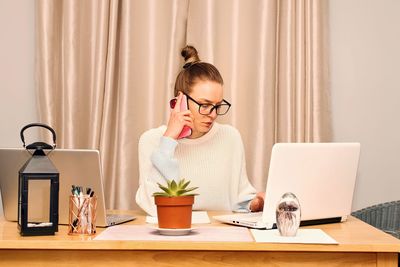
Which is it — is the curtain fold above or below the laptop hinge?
above

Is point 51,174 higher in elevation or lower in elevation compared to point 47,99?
lower

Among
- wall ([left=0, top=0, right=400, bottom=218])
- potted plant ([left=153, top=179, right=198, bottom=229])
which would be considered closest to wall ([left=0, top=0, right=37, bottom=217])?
wall ([left=0, top=0, right=400, bottom=218])

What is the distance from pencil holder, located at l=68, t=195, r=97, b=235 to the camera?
6.37ft

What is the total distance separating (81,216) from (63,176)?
189mm

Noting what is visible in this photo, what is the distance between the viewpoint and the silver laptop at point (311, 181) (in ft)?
6.54

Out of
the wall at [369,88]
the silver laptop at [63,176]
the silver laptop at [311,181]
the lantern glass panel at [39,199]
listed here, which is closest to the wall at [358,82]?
the wall at [369,88]

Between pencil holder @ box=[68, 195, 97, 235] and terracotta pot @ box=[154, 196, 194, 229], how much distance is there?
20 centimetres

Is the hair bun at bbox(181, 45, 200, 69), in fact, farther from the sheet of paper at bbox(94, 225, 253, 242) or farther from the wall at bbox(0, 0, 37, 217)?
the sheet of paper at bbox(94, 225, 253, 242)

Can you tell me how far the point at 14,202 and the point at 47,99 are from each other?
116cm

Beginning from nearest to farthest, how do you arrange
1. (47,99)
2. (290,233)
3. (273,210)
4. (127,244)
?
(127,244) → (290,233) → (273,210) → (47,99)

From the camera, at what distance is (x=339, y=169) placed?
86.0 inches

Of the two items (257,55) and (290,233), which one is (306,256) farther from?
(257,55)

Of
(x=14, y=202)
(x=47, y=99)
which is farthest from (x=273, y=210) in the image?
(x=47, y=99)

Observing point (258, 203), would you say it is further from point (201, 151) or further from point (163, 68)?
point (163, 68)
